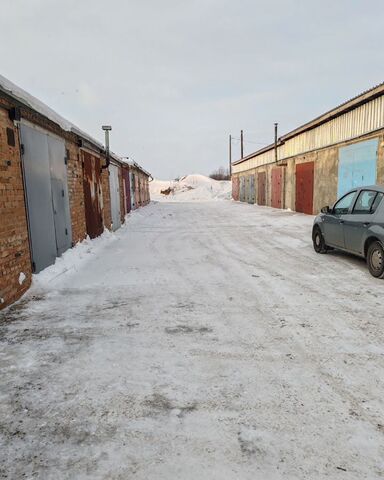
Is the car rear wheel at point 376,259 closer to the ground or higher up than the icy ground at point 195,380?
higher up

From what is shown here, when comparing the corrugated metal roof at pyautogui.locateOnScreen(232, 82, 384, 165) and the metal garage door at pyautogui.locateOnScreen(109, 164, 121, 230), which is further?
the metal garage door at pyautogui.locateOnScreen(109, 164, 121, 230)

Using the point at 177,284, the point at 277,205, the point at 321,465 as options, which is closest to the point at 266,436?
the point at 321,465

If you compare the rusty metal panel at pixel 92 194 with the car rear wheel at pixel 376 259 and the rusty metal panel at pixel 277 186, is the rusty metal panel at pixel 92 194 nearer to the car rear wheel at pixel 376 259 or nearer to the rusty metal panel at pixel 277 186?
the car rear wheel at pixel 376 259

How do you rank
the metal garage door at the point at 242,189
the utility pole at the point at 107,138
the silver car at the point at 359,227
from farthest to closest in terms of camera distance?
the metal garage door at the point at 242,189 < the utility pole at the point at 107,138 < the silver car at the point at 359,227

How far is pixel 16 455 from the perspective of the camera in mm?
2143

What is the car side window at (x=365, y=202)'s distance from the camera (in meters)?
6.43

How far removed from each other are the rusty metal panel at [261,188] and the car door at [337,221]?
69.7 feet

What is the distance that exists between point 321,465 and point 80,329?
287cm

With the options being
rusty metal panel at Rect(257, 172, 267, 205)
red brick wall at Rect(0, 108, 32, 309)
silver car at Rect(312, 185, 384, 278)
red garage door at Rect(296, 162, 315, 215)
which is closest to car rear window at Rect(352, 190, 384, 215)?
silver car at Rect(312, 185, 384, 278)

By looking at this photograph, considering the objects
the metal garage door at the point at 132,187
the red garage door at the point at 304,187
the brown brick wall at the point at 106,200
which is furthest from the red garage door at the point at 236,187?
the brown brick wall at the point at 106,200

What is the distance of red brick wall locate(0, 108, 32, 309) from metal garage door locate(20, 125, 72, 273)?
1.08 ft

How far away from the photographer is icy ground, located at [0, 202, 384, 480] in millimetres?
2102

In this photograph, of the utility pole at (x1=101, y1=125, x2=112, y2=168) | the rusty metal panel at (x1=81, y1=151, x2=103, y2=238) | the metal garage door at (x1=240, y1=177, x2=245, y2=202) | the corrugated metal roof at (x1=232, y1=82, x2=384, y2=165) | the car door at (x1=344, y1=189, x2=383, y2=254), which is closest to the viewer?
the car door at (x1=344, y1=189, x2=383, y2=254)

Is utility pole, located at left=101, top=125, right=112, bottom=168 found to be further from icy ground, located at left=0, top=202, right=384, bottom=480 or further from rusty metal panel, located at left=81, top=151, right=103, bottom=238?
icy ground, located at left=0, top=202, right=384, bottom=480
